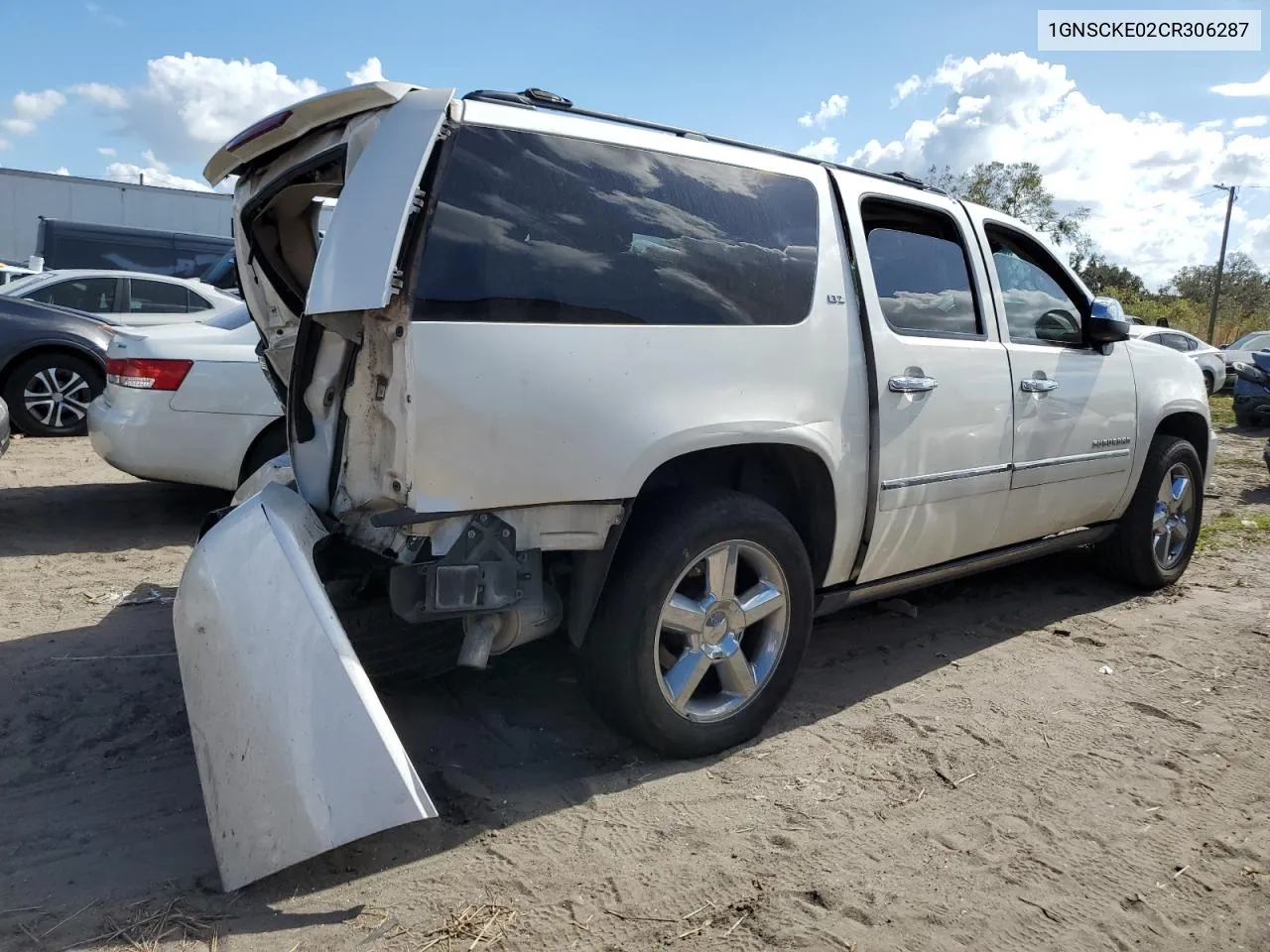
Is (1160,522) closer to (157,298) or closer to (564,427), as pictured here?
(564,427)

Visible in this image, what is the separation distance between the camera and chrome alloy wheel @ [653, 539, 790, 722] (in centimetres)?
318

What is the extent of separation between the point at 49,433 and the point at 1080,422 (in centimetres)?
908

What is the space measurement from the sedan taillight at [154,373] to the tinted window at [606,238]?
12.0 feet

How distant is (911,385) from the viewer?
370 centimetres

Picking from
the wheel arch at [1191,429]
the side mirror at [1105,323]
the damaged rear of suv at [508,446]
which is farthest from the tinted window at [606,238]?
the wheel arch at [1191,429]

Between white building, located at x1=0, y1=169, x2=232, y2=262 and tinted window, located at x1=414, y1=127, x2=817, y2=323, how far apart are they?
888 inches

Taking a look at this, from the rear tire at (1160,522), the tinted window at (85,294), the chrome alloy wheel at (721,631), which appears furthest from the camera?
the tinted window at (85,294)

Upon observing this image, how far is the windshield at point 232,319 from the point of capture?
20.3 ft

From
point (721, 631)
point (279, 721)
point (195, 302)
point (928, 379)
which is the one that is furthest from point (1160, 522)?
point (195, 302)

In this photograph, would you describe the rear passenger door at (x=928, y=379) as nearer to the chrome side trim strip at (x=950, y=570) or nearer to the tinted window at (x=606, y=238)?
the chrome side trim strip at (x=950, y=570)

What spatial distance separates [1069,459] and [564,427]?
2860mm

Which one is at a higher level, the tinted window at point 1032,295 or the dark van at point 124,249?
the dark van at point 124,249

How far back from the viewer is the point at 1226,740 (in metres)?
3.63

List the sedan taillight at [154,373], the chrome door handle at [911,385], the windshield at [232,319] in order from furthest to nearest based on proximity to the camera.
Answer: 1. the windshield at [232,319]
2. the sedan taillight at [154,373]
3. the chrome door handle at [911,385]
